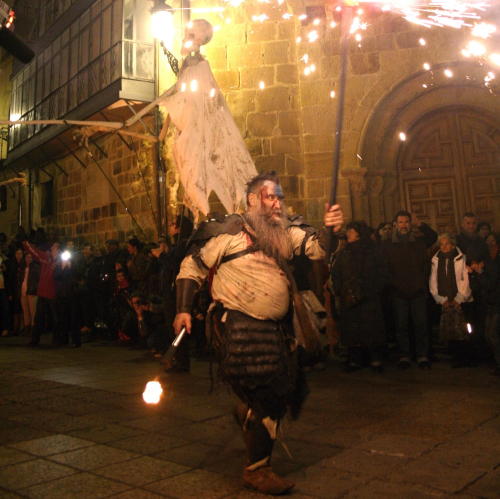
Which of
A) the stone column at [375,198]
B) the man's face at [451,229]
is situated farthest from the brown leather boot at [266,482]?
the stone column at [375,198]

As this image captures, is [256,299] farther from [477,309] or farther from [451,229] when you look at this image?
[451,229]

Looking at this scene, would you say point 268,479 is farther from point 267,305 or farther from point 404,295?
point 404,295

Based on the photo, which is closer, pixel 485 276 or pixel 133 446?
pixel 133 446

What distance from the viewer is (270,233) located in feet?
11.8

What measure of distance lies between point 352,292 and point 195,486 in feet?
13.0

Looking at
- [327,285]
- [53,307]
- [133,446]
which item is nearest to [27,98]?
[53,307]

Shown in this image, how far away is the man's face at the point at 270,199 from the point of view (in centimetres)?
369

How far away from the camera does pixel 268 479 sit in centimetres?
318

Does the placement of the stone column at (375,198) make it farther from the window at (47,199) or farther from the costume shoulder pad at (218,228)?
the window at (47,199)

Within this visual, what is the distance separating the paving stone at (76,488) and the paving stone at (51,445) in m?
0.63

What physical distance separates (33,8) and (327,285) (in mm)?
14719

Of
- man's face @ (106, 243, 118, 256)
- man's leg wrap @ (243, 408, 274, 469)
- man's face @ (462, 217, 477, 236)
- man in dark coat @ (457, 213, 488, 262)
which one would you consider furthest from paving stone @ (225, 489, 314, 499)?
man's face @ (106, 243, 118, 256)

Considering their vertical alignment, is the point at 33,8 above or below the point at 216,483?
above

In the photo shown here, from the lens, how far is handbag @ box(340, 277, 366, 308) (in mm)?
6785
